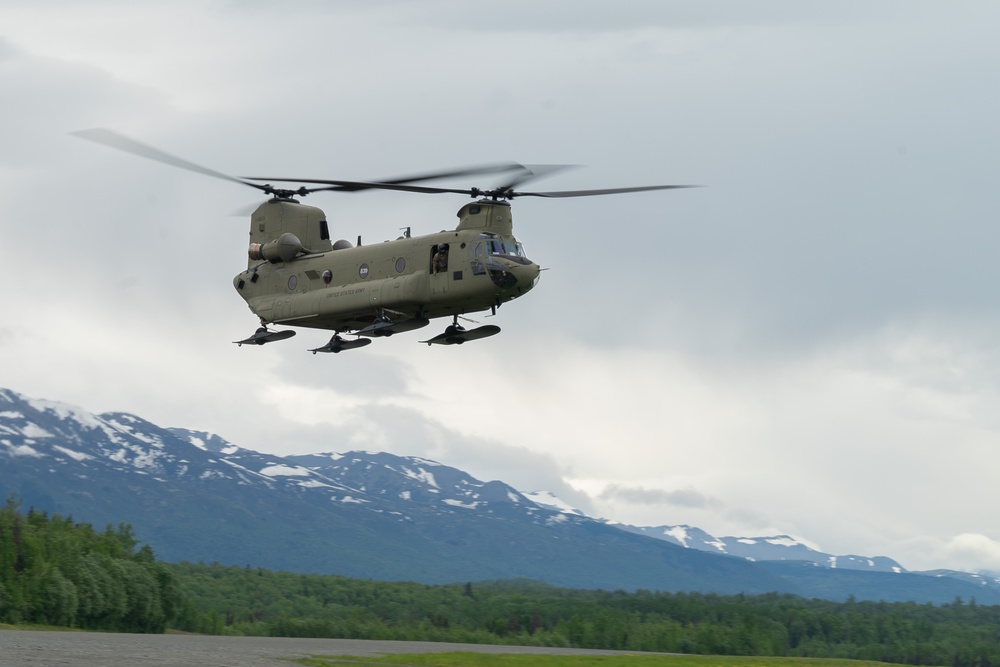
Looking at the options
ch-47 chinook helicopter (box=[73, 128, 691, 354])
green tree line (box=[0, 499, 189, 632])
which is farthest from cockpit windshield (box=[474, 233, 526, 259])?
green tree line (box=[0, 499, 189, 632])

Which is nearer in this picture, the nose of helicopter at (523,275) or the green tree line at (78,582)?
the nose of helicopter at (523,275)

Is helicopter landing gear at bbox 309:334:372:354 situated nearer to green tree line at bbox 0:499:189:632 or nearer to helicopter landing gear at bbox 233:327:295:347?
helicopter landing gear at bbox 233:327:295:347

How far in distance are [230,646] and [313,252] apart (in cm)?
2015

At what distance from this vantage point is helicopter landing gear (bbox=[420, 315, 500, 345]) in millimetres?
63062

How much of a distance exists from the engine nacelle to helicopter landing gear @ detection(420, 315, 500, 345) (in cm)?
952

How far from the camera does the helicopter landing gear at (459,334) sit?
6306cm

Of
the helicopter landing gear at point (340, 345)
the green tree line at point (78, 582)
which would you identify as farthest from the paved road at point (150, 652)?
the green tree line at point (78, 582)

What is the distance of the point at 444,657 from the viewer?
69.8m

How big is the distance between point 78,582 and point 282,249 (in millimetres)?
74860

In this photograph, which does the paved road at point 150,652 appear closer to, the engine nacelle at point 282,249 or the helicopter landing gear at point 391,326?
the helicopter landing gear at point 391,326

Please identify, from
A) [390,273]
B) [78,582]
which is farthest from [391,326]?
[78,582]

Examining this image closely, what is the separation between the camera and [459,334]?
63719 mm

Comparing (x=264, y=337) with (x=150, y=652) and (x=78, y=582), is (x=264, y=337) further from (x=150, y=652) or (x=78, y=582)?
(x=78, y=582)

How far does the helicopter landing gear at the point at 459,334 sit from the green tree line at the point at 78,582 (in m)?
74.5
